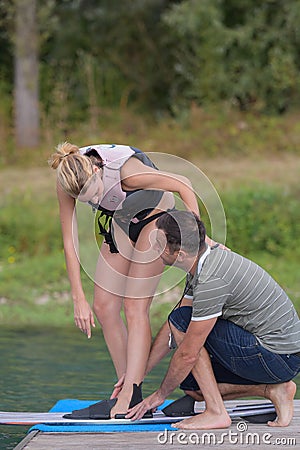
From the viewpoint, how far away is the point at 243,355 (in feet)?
15.1

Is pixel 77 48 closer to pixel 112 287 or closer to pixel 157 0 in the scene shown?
pixel 157 0

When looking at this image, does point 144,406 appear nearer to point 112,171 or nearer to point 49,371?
point 112,171

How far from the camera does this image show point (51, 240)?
39.8 feet

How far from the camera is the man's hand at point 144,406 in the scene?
4781 millimetres

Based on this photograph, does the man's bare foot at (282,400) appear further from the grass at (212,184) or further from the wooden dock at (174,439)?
the grass at (212,184)

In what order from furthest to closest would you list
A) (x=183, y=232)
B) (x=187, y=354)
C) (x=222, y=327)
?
1. (x=222, y=327)
2. (x=187, y=354)
3. (x=183, y=232)

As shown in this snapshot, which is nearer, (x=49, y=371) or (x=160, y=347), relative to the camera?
(x=160, y=347)

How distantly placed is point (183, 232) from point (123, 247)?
727mm

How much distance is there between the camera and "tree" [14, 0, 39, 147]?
52.5 feet

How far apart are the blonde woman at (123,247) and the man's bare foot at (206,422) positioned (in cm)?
→ 37

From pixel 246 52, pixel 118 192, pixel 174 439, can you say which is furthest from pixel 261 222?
pixel 174 439

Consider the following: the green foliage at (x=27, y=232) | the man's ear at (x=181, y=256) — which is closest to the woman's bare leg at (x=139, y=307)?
the man's ear at (x=181, y=256)

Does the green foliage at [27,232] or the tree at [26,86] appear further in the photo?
the tree at [26,86]

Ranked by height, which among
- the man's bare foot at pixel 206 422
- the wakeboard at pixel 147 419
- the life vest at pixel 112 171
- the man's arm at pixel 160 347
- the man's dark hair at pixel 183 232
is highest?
the life vest at pixel 112 171
